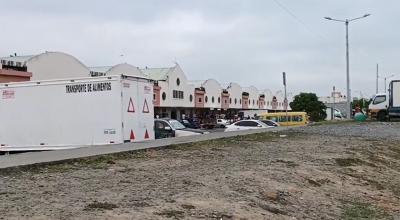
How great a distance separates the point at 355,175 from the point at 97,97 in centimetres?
880

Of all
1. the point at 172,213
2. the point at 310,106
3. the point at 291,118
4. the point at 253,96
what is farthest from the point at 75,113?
the point at 253,96

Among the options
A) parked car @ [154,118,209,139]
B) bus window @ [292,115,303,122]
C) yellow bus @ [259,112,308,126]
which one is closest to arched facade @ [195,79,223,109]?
yellow bus @ [259,112,308,126]

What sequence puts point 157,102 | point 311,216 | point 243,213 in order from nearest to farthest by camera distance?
point 243,213, point 311,216, point 157,102

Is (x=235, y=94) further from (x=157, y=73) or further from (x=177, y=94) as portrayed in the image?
(x=157, y=73)

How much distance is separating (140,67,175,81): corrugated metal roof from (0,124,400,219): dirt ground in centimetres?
4916

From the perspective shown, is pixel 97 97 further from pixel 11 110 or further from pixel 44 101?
pixel 11 110

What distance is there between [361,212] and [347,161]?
225 inches

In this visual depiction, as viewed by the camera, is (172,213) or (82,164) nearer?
(172,213)

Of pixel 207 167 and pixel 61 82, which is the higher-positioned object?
pixel 61 82

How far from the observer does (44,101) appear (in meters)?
19.1

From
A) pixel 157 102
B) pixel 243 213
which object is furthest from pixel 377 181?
pixel 157 102

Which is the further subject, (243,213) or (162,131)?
(162,131)

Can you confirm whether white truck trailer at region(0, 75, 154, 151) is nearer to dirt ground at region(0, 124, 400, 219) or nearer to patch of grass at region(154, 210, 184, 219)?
dirt ground at region(0, 124, 400, 219)

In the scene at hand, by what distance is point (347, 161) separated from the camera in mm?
15555
